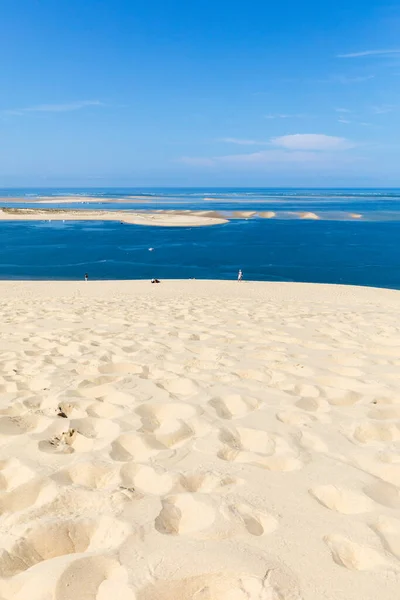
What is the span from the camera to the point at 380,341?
5.75 metres

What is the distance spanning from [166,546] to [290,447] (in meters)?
1.22

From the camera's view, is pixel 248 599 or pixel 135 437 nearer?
pixel 248 599

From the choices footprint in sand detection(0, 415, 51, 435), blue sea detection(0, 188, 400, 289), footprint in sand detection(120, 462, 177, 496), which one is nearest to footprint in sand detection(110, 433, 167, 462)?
footprint in sand detection(120, 462, 177, 496)

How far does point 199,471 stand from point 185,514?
1.29 ft

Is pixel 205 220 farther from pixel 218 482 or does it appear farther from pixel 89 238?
pixel 218 482

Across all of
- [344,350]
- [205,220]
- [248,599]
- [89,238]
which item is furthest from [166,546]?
[205,220]

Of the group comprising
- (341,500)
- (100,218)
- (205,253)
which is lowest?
(205,253)

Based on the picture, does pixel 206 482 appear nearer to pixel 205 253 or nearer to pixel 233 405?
pixel 233 405

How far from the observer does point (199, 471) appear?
8.52 ft

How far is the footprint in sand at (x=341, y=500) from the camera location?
2254mm

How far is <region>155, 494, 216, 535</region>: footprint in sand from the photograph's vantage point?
2.10 metres

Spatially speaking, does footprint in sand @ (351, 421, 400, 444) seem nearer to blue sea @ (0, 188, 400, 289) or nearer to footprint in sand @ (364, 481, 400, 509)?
footprint in sand @ (364, 481, 400, 509)

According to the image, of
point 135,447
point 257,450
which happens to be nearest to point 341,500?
point 257,450

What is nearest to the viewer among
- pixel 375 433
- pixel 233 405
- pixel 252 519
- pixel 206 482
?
pixel 252 519
